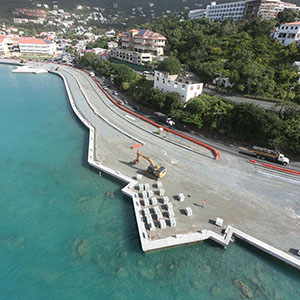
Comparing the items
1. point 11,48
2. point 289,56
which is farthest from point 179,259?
point 11,48

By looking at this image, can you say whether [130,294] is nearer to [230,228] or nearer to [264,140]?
[230,228]

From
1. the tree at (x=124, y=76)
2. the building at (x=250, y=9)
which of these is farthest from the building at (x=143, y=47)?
the building at (x=250, y=9)

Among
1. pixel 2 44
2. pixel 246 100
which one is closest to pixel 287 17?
pixel 246 100

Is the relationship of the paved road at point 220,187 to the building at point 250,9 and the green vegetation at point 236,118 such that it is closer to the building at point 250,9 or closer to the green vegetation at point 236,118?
the green vegetation at point 236,118

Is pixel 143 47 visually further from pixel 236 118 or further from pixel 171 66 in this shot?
pixel 236 118

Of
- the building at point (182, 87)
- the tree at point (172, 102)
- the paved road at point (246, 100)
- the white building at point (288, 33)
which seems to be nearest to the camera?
the paved road at point (246, 100)

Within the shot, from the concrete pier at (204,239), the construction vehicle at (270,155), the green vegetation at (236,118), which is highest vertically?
the green vegetation at (236,118)
